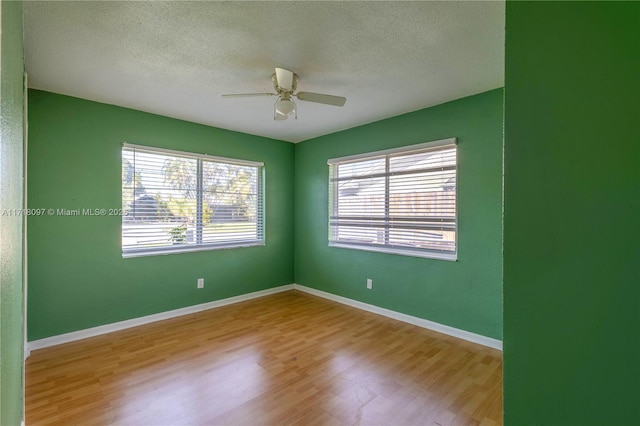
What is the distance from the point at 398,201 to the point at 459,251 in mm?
902

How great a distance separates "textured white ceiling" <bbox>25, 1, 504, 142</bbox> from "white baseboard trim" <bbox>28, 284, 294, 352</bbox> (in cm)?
239

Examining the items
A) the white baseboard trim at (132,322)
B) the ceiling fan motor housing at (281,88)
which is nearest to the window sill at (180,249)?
the white baseboard trim at (132,322)

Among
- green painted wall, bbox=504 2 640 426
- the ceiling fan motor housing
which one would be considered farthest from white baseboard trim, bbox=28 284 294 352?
green painted wall, bbox=504 2 640 426

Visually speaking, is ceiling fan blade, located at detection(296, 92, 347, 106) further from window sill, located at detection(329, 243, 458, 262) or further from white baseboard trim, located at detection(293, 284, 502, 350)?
white baseboard trim, located at detection(293, 284, 502, 350)

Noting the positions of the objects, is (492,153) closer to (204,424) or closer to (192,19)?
(192,19)

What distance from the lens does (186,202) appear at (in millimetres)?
3762

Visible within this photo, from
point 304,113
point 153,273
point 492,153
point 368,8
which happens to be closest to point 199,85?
point 304,113

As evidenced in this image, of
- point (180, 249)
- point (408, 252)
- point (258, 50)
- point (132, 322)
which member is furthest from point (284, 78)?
point (132, 322)

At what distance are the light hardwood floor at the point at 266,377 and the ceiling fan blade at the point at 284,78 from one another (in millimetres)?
2342

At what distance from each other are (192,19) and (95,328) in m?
3.15

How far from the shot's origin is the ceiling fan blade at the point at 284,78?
231 centimetres

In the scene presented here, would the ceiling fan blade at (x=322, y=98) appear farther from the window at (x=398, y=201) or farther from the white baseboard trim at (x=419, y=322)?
the white baseboard trim at (x=419, y=322)

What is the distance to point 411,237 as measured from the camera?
348 centimetres

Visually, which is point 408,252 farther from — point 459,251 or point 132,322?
point 132,322
